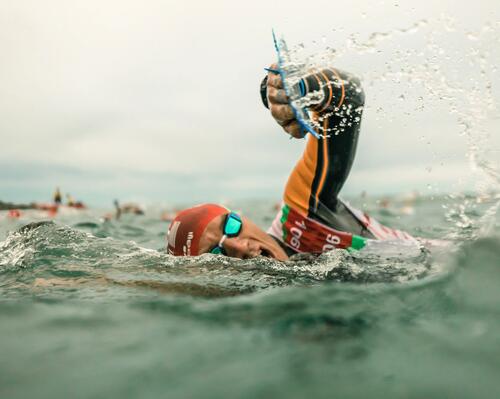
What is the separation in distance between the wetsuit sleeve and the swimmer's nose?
1.72 ft

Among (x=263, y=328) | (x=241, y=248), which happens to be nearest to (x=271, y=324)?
(x=263, y=328)

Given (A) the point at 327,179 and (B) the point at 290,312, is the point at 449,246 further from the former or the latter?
(B) the point at 290,312

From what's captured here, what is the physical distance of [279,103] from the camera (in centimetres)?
330

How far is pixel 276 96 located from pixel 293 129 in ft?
0.93

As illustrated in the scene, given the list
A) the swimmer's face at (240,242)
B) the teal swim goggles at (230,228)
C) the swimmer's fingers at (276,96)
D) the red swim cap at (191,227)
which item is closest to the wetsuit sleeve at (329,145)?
the swimmer's fingers at (276,96)

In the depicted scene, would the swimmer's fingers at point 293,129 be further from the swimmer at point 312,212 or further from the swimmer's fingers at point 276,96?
the swimmer's fingers at point 276,96

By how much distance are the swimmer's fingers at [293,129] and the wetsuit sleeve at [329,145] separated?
0.64 feet

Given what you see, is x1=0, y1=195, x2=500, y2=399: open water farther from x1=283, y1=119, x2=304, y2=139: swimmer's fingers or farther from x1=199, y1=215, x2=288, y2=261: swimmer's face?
x1=283, y1=119, x2=304, y2=139: swimmer's fingers

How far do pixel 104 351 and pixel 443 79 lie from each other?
291cm

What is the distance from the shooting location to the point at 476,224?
4.54 m

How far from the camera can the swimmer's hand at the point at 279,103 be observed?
328 centimetres

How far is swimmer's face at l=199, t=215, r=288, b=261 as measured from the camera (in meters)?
3.89

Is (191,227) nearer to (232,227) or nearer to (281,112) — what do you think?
(232,227)

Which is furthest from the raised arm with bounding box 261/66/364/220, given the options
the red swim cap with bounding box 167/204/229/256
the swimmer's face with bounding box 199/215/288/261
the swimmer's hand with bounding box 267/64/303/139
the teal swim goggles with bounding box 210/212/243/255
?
the red swim cap with bounding box 167/204/229/256
